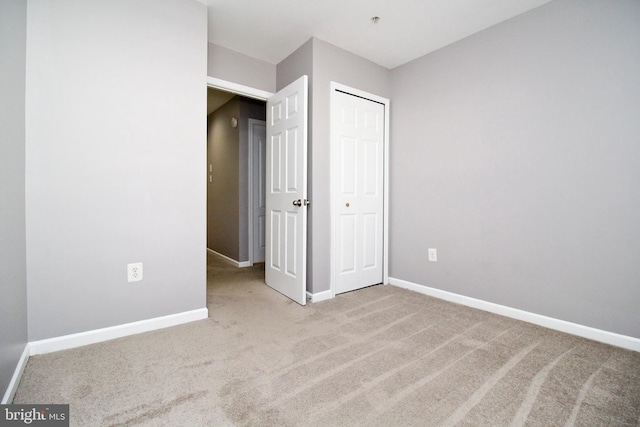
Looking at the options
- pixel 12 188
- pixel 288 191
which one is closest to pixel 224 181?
pixel 288 191

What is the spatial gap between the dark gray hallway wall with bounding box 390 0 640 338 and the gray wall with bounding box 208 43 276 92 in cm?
158

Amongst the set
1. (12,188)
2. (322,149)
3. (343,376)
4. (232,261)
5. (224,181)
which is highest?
(322,149)

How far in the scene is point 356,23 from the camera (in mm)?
2354

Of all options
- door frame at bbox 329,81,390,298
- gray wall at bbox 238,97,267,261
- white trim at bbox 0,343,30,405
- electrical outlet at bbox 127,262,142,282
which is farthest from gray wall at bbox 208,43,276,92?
white trim at bbox 0,343,30,405

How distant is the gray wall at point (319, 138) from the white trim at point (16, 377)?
1.89m

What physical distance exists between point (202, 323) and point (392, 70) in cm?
321

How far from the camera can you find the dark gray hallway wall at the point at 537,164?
1.78m

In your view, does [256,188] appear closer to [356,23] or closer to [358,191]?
[358,191]

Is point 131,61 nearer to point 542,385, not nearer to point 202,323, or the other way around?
point 202,323

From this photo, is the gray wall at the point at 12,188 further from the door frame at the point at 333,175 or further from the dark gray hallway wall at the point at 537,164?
the dark gray hallway wall at the point at 537,164

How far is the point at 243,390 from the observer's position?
1.34 meters

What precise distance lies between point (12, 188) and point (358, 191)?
2.52m

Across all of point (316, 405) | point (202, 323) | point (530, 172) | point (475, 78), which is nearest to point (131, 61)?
point (202, 323)

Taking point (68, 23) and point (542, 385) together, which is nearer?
point (542, 385)
